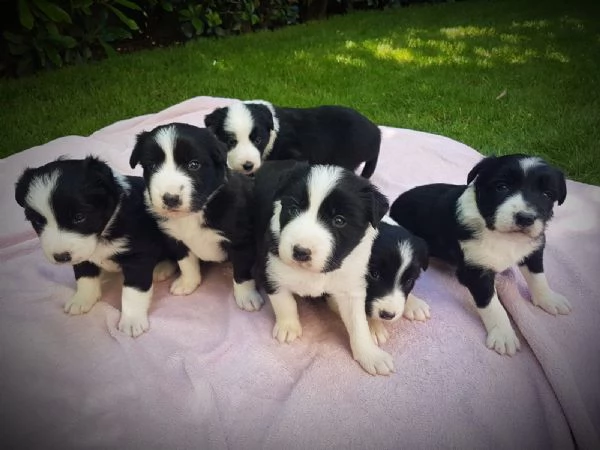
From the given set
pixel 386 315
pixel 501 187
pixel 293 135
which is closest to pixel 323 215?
pixel 386 315

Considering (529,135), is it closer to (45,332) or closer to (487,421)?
(487,421)

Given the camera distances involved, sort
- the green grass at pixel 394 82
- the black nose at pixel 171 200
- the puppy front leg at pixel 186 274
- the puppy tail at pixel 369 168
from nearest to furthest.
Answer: the black nose at pixel 171 200
the puppy front leg at pixel 186 274
the puppy tail at pixel 369 168
the green grass at pixel 394 82

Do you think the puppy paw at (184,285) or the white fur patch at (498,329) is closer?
the white fur patch at (498,329)

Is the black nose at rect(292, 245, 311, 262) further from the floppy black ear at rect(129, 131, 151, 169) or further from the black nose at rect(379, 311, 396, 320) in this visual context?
the floppy black ear at rect(129, 131, 151, 169)

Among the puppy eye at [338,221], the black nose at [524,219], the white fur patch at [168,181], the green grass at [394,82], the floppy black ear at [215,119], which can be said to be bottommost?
the green grass at [394,82]

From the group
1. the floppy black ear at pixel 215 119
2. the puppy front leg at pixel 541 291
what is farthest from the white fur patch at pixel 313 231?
the floppy black ear at pixel 215 119

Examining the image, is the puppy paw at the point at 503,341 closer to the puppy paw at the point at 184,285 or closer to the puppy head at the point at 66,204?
the puppy paw at the point at 184,285
